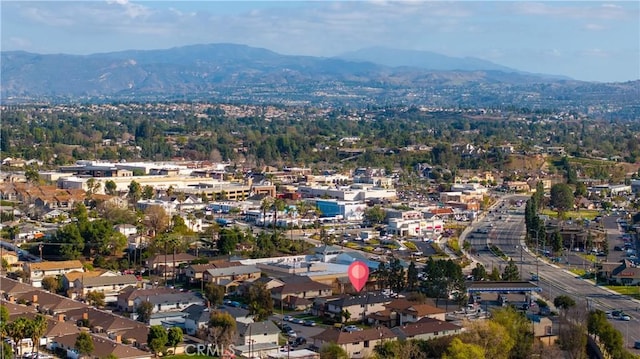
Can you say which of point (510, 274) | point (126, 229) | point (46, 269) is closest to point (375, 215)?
point (126, 229)

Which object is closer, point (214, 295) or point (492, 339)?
point (492, 339)

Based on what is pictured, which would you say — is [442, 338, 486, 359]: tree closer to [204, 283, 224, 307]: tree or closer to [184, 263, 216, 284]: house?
[204, 283, 224, 307]: tree

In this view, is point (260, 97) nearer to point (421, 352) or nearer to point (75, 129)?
point (75, 129)

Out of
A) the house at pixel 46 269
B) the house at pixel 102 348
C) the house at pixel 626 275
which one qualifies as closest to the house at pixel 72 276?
the house at pixel 46 269

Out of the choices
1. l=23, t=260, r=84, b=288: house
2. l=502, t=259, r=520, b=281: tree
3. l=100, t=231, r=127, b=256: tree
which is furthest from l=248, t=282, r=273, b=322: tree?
l=100, t=231, r=127, b=256: tree


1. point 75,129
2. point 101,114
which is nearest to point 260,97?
point 101,114

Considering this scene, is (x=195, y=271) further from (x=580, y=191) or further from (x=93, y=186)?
(x=580, y=191)

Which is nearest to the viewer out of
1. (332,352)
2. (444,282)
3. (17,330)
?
(17,330)
